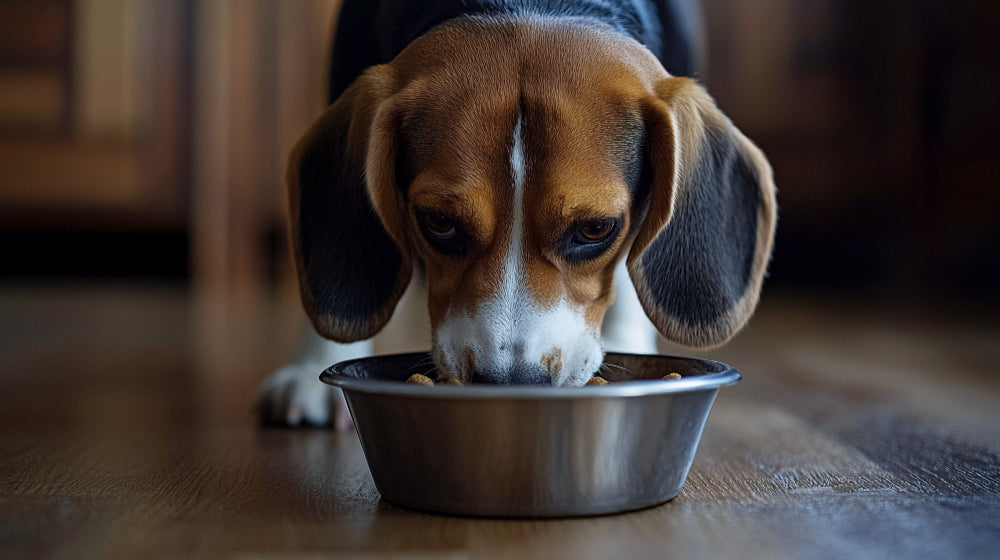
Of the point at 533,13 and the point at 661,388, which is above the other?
the point at 533,13

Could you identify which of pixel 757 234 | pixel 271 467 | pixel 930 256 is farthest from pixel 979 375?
pixel 930 256

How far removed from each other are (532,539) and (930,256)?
481 centimetres

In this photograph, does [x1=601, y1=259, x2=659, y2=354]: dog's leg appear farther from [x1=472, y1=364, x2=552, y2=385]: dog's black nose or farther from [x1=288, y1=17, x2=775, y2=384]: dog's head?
[x1=472, y1=364, x2=552, y2=385]: dog's black nose

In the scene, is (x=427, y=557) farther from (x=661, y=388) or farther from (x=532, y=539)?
(x=661, y=388)

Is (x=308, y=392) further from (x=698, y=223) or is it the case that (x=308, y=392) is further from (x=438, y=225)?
(x=698, y=223)

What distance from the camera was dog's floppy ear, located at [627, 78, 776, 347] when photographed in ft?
5.92

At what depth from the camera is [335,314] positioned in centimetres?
192

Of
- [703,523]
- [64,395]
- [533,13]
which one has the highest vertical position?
[533,13]

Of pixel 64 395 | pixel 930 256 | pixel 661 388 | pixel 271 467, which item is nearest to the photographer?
pixel 661 388

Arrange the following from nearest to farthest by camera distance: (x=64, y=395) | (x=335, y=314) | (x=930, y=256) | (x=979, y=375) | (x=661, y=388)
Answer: (x=661, y=388) < (x=335, y=314) < (x=64, y=395) < (x=979, y=375) < (x=930, y=256)

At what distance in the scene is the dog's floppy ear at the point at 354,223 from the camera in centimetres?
186

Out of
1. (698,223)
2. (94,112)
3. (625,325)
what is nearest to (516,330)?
(698,223)

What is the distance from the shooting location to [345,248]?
75.5 inches

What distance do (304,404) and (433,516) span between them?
81 centimetres
